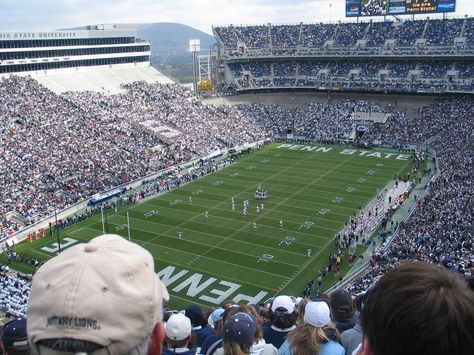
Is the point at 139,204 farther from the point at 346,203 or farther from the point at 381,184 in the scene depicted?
the point at 381,184

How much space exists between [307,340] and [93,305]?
8.72ft

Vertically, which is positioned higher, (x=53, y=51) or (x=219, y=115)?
(x=53, y=51)

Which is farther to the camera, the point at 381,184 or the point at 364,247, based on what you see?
the point at 381,184

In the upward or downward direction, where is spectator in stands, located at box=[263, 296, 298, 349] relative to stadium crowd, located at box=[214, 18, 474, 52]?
downward

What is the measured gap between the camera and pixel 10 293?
18719 mm

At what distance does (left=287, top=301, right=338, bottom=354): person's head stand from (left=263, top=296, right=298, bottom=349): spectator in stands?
3.88 ft

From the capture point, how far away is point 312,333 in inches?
165

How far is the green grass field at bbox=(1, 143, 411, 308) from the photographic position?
69.8 ft

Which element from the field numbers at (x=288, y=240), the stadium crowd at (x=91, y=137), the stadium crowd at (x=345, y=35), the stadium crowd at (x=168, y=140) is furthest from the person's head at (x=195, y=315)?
the stadium crowd at (x=345, y=35)

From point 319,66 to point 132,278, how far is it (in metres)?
62.8

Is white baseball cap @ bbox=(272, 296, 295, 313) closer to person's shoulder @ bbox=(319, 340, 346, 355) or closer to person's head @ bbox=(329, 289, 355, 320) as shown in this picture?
person's head @ bbox=(329, 289, 355, 320)

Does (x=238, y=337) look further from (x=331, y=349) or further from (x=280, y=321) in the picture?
(x=280, y=321)

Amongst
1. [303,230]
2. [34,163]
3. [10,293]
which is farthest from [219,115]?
[10,293]

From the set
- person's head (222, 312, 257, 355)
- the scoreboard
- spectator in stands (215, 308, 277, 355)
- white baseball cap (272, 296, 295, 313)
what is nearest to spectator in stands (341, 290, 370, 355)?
spectator in stands (215, 308, 277, 355)
